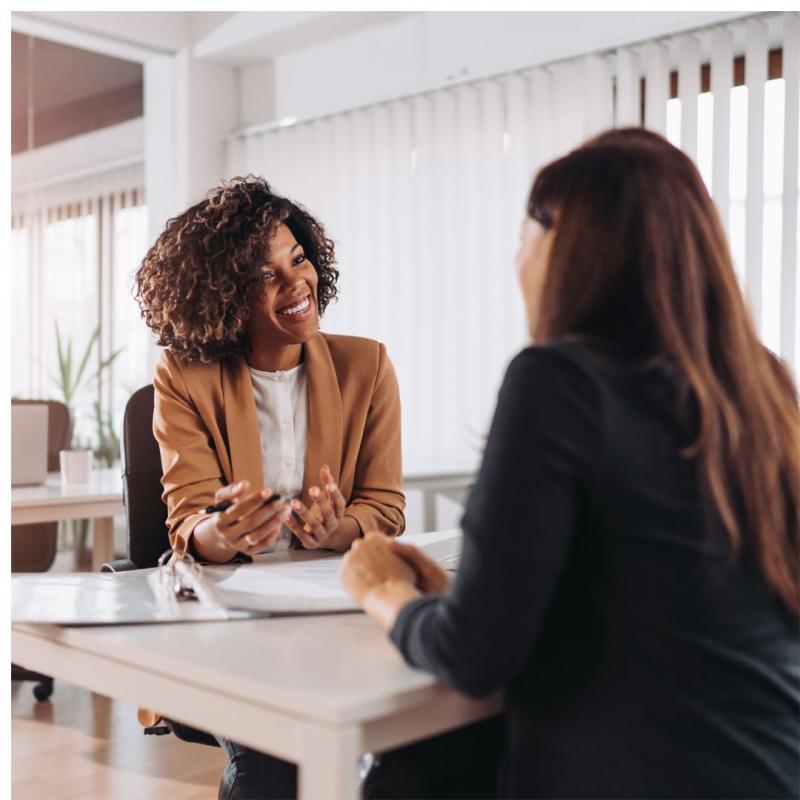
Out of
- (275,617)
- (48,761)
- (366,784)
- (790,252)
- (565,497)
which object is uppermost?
(790,252)

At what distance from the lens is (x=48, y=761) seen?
2.71 meters

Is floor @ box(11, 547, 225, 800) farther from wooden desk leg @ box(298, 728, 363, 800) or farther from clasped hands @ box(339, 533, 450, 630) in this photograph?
wooden desk leg @ box(298, 728, 363, 800)

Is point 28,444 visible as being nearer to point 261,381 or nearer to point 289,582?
point 261,381

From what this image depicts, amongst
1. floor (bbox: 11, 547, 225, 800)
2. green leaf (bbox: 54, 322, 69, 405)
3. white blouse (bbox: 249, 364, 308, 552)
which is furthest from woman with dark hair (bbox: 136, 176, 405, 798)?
green leaf (bbox: 54, 322, 69, 405)

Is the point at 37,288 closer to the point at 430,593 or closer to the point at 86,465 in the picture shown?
the point at 86,465

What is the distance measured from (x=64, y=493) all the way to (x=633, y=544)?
2477 millimetres

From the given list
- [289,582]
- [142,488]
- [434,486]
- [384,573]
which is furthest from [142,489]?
[434,486]

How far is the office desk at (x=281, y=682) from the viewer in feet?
2.93

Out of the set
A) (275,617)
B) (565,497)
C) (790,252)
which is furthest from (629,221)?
(790,252)

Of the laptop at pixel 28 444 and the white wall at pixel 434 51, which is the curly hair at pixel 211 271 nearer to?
the laptop at pixel 28 444

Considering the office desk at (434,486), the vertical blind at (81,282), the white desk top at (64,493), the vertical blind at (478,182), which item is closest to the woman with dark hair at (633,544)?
the white desk top at (64,493)

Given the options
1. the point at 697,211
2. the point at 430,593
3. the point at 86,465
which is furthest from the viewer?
the point at 86,465

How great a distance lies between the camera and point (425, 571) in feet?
3.80
